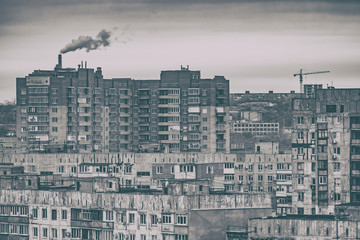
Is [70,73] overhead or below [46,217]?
overhead

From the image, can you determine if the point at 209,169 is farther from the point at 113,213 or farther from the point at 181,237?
the point at 181,237

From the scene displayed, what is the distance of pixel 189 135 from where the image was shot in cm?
19212

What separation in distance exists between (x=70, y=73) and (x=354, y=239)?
10744cm

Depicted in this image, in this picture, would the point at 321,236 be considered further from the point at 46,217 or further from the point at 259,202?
the point at 46,217

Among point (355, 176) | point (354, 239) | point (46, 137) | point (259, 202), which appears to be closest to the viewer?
point (354, 239)

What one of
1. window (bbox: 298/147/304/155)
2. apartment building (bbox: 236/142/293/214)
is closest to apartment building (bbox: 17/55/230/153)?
apartment building (bbox: 236/142/293/214)

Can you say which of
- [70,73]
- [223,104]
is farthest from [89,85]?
[223,104]

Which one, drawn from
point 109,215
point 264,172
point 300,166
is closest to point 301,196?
point 300,166

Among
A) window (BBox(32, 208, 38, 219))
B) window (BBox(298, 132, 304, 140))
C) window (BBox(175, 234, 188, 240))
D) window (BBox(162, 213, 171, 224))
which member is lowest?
window (BBox(175, 234, 188, 240))

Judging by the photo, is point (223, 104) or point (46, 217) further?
point (223, 104)

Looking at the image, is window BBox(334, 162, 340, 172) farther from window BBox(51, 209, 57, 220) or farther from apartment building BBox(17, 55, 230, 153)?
apartment building BBox(17, 55, 230, 153)

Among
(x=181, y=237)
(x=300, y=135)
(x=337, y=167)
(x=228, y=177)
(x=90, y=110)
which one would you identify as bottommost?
(x=181, y=237)

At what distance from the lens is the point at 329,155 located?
132 metres

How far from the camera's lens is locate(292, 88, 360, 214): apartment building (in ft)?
426
